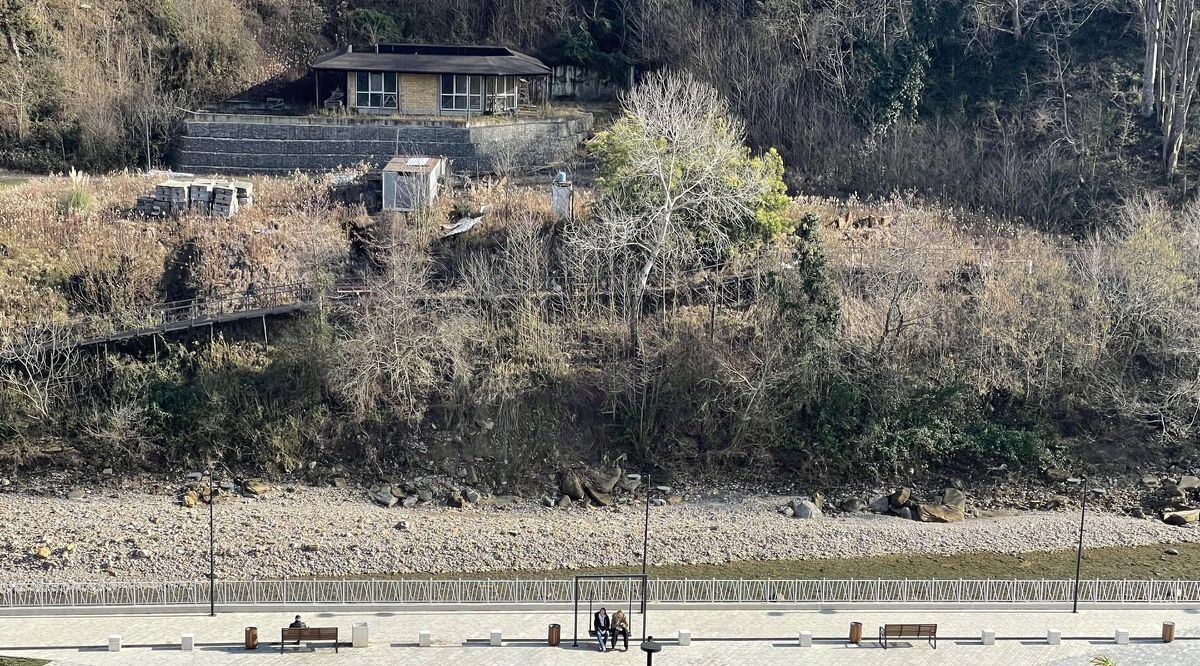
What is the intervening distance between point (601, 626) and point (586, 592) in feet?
11.2

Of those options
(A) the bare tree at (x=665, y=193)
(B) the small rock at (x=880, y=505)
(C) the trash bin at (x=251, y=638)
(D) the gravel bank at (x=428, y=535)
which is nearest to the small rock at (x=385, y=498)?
(D) the gravel bank at (x=428, y=535)

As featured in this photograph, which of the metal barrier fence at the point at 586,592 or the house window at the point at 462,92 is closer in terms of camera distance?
the metal barrier fence at the point at 586,592

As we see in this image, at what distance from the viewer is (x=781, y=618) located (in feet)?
100

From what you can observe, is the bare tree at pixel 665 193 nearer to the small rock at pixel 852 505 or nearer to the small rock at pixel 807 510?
the small rock at pixel 807 510

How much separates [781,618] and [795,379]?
11371 millimetres

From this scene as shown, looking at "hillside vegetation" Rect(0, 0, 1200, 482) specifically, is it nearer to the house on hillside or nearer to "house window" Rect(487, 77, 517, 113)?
the house on hillside

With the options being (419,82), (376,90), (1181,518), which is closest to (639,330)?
(1181,518)

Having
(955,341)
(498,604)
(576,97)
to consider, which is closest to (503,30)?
(576,97)

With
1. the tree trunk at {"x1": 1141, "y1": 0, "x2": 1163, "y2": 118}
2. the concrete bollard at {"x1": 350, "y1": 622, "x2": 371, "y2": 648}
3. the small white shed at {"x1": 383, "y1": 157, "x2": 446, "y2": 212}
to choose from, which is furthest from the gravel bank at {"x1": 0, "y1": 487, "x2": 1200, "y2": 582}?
the tree trunk at {"x1": 1141, "y1": 0, "x2": 1163, "y2": 118}

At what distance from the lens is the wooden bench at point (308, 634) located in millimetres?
28547

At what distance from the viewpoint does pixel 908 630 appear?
29.5 m

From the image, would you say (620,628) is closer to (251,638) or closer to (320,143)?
(251,638)

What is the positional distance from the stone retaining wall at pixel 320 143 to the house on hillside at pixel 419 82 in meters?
1.50

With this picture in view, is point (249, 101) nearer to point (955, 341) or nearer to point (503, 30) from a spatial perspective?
point (503, 30)
